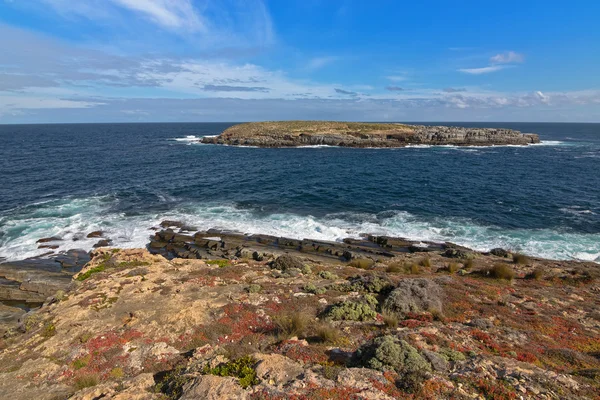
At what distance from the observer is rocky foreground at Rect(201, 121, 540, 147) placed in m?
125

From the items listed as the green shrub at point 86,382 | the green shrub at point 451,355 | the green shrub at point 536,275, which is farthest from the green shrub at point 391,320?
the green shrub at point 536,275

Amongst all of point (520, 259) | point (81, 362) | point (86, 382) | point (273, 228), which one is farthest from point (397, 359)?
point (273, 228)

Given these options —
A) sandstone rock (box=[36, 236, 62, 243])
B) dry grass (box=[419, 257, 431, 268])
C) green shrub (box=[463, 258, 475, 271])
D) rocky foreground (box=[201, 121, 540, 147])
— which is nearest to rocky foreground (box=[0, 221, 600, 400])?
green shrub (box=[463, 258, 475, 271])

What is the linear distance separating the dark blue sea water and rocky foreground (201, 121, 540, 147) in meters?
41.7

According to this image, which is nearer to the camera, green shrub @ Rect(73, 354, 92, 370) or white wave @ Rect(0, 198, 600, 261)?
green shrub @ Rect(73, 354, 92, 370)

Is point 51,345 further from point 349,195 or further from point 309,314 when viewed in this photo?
point 349,195

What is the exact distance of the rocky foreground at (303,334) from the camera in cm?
934

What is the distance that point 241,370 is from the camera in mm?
9844

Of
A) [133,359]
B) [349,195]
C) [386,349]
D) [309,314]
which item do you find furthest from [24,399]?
[349,195]

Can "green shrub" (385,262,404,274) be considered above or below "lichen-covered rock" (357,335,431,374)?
below

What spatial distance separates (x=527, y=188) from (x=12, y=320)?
2751 inches

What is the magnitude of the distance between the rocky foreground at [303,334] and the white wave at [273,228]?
9187mm

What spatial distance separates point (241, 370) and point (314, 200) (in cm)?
4007

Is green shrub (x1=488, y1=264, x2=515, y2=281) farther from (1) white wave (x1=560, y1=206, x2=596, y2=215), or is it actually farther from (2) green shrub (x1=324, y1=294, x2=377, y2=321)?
(1) white wave (x1=560, y1=206, x2=596, y2=215)
